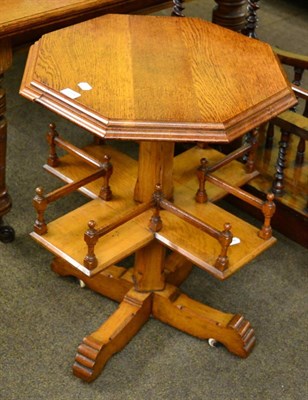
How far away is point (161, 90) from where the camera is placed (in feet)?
5.65

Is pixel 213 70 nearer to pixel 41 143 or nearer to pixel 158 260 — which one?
pixel 158 260

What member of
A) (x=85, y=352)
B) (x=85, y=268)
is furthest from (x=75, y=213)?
(x=85, y=352)

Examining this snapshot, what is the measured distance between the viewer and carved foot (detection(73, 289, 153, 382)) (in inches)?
78.6

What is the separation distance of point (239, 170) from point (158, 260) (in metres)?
0.41

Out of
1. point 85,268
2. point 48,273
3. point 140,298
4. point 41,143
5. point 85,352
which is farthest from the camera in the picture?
point 41,143

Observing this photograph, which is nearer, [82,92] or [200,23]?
[82,92]

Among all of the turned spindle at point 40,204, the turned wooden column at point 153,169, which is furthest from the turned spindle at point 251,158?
the turned spindle at point 40,204

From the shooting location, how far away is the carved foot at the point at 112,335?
200cm

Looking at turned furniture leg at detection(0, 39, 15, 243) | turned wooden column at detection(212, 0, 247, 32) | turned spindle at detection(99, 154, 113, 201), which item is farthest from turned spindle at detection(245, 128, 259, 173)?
turned wooden column at detection(212, 0, 247, 32)

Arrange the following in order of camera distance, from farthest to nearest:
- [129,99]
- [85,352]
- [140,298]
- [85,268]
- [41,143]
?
1. [41,143]
2. [140,298]
3. [85,352]
4. [85,268]
5. [129,99]

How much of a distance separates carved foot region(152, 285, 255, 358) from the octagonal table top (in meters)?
0.68

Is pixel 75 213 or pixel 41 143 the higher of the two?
pixel 75 213

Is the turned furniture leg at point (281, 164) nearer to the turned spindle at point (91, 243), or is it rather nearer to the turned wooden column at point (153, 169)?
the turned wooden column at point (153, 169)

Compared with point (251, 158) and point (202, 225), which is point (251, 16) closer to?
point (251, 158)
